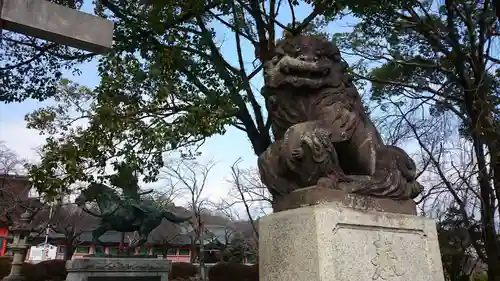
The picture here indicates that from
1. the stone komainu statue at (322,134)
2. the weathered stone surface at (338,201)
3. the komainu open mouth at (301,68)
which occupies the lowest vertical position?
the weathered stone surface at (338,201)

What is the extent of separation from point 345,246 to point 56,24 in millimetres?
2746

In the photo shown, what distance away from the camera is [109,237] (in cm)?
3058

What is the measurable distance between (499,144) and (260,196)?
1256 centimetres

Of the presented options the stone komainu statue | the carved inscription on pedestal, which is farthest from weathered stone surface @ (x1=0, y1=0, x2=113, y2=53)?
the carved inscription on pedestal

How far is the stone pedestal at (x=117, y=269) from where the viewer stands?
9.32m

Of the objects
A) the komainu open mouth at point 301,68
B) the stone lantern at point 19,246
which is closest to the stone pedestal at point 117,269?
the stone lantern at point 19,246

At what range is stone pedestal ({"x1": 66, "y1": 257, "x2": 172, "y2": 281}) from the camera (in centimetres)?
932

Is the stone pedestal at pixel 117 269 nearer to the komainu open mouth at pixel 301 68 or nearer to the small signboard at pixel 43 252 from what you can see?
the komainu open mouth at pixel 301 68

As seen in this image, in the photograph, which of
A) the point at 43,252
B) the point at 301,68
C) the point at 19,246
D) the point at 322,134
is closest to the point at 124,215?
the point at 19,246

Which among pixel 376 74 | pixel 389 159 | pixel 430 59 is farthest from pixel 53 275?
pixel 389 159

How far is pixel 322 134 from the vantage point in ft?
9.66

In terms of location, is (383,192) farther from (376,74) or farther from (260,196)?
(260,196)

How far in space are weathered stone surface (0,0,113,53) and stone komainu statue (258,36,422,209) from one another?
1.43 metres

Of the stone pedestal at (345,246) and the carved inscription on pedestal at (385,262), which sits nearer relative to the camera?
the stone pedestal at (345,246)
